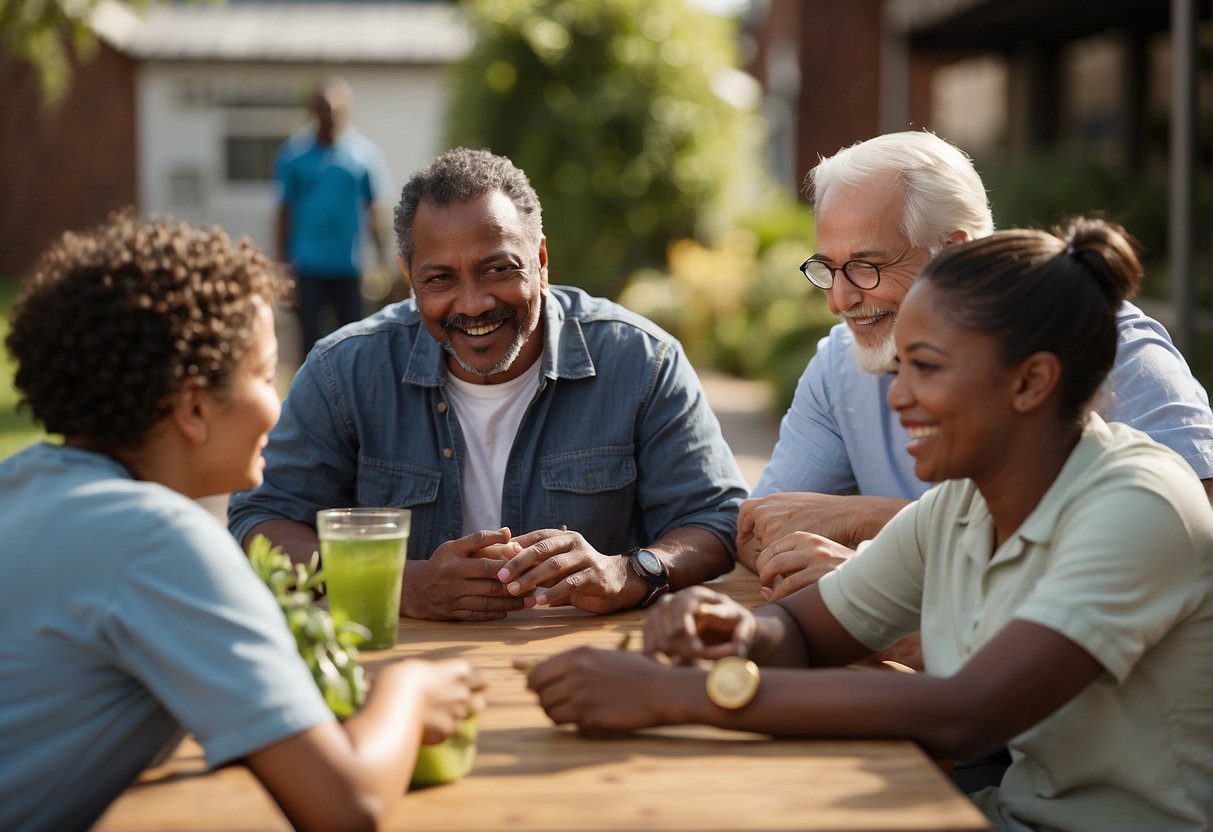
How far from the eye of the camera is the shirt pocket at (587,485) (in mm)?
3197

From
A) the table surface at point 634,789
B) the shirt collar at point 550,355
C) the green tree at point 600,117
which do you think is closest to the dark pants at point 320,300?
the green tree at point 600,117

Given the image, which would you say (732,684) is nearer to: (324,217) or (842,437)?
(842,437)

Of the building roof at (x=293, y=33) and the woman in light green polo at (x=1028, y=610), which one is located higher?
the building roof at (x=293, y=33)

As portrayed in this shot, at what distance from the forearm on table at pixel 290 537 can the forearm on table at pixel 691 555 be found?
2.22 feet

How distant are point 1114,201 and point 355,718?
9.85 metres

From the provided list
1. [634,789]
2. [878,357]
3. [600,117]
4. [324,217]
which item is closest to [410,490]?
[878,357]

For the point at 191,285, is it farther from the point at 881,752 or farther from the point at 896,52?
the point at 896,52

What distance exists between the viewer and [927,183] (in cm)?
305

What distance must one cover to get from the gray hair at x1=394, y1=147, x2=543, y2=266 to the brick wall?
2016 centimetres

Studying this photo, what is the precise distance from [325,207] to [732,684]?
8724mm

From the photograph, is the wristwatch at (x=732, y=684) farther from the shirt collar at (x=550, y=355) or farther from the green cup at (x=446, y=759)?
the shirt collar at (x=550, y=355)

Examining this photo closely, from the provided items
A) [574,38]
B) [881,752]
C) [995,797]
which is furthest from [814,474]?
[574,38]

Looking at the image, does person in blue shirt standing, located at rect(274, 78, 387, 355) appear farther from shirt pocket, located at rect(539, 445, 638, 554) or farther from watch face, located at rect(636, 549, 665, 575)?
watch face, located at rect(636, 549, 665, 575)

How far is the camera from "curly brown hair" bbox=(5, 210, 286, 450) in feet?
5.82
